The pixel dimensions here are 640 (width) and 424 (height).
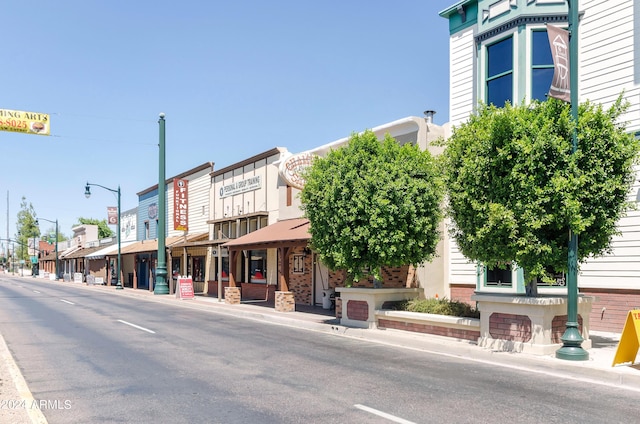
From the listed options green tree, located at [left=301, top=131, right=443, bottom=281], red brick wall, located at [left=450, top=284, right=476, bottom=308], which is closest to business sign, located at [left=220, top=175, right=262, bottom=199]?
green tree, located at [left=301, top=131, right=443, bottom=281]

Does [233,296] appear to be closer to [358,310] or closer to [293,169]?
[293,169]

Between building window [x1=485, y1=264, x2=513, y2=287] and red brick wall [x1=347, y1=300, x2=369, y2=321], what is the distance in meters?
3.92

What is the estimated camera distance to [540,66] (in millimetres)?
15453

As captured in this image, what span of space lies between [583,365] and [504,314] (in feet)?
6.95

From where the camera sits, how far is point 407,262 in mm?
15367

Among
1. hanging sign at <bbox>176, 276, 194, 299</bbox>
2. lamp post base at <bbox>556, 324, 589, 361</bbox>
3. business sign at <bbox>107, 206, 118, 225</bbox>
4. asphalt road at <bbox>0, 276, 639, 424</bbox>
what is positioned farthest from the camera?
business sign at <bbox>107, 206, 118, 225</bbox>

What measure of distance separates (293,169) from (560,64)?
12585 mm

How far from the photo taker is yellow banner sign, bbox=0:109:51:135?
50.9 feet

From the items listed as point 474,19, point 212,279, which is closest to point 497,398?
point 474,19

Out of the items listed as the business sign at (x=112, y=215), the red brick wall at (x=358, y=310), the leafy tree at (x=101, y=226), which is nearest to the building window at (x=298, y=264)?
the red brick wall at (x=358, y=310)

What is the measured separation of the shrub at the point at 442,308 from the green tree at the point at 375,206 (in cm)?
115

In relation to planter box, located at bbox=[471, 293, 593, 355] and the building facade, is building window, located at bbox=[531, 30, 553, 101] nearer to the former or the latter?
the building facade

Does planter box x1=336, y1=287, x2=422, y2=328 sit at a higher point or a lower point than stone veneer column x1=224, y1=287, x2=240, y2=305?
higher

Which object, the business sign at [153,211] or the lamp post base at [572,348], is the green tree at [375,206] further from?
the business sign at [153,211]
